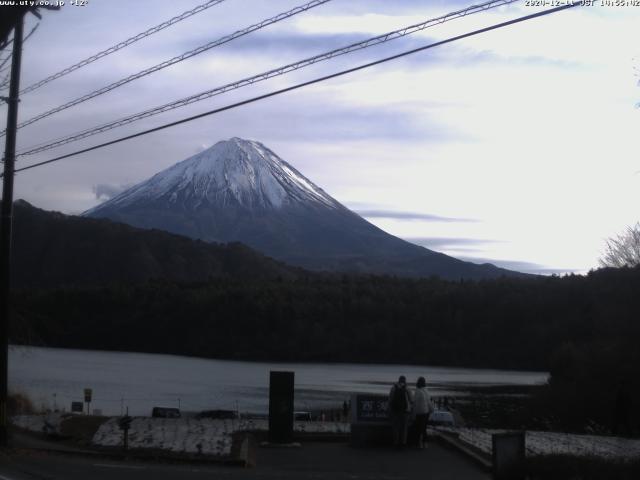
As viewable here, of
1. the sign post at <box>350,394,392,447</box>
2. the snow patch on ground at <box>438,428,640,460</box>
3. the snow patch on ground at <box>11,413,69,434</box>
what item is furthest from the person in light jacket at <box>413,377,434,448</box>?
the snow patch on ground at <box>11,413,69,434</box>

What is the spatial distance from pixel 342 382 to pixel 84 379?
78.0ft

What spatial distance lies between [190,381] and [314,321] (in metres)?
56.5

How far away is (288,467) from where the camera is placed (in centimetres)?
1614

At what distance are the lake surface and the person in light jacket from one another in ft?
78.3

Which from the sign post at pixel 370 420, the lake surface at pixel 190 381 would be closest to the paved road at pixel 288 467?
the sign post at pixel 370 420

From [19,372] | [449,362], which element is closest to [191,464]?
[19,372]

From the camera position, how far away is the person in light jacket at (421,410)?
17703mm

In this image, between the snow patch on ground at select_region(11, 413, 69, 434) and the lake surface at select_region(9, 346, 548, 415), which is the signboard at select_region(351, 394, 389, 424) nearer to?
the snow patch on ground at select_region(11, 413, 69, 434)

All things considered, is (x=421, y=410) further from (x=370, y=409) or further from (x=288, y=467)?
(x=288, y=467)

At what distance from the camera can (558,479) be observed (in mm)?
13508

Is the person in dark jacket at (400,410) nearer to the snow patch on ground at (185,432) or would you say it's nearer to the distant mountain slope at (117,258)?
the snow patch on ground at (185,432)

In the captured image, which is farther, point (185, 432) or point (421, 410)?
point (185, 432)

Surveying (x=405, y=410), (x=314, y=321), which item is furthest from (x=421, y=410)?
(x=314, y=321)

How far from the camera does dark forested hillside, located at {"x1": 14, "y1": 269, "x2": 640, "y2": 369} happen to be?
4761 inches
